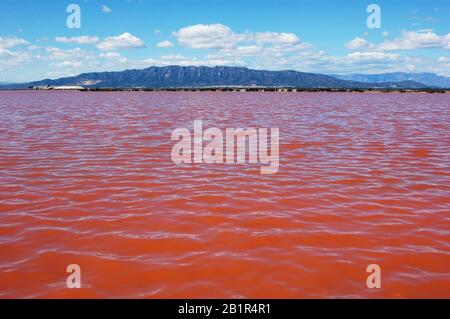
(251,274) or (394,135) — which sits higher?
(394,135)

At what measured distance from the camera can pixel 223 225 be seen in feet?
25.3

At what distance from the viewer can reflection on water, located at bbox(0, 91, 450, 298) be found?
5621mm

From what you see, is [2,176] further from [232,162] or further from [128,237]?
[232,162]

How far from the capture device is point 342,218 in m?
8.01

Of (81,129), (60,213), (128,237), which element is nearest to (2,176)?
(60,213)

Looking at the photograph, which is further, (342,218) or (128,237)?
(342,218)

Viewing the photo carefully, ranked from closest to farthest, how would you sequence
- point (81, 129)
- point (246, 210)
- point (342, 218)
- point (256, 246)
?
1. point (256, 246)
2. point (342, 218)
3. point (246, 210)
4. point (81, 129)

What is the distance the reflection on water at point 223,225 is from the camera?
562cm

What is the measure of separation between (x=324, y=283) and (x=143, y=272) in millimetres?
2766
